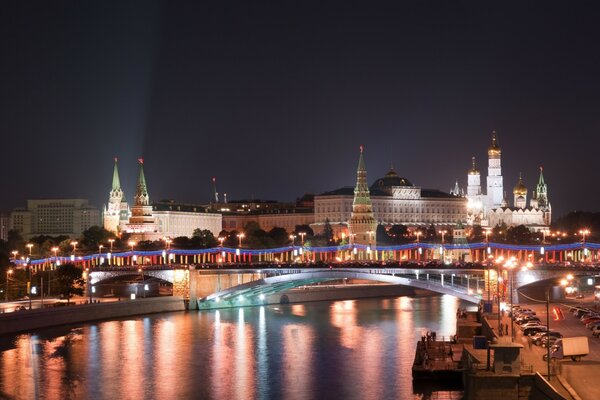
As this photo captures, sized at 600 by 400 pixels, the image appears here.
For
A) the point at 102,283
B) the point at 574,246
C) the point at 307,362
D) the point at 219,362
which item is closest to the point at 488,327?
the point at 307,362

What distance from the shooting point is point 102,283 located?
95.0m

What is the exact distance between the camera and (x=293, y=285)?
254 feet

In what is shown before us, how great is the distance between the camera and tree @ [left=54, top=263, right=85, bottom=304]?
7762 centimetres

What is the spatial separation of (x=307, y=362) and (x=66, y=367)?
9.45 meters

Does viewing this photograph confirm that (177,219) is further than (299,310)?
Yes

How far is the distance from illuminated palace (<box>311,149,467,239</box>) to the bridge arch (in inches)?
3713

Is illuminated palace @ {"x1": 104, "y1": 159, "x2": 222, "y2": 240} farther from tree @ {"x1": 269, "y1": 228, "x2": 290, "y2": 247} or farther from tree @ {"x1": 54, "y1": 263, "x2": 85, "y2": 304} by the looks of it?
tree @ {"x1": 54, "y1": 263, "x2": 85, "y2": 304}

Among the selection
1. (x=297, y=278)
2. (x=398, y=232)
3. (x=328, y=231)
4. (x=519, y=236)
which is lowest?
(x=297, y=278)

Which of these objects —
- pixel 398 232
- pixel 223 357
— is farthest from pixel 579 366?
pixel 398 232

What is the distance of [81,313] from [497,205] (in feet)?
449

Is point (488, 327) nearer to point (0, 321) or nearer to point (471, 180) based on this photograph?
point (0, 321)

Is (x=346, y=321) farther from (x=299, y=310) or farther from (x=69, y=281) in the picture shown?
→ (x=69, y=281)

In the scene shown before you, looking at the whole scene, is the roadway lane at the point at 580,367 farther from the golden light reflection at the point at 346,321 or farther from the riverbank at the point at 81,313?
the riverbank at the point at 81,313

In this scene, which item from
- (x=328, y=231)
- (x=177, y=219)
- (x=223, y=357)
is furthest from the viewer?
(x=177, y=219)
